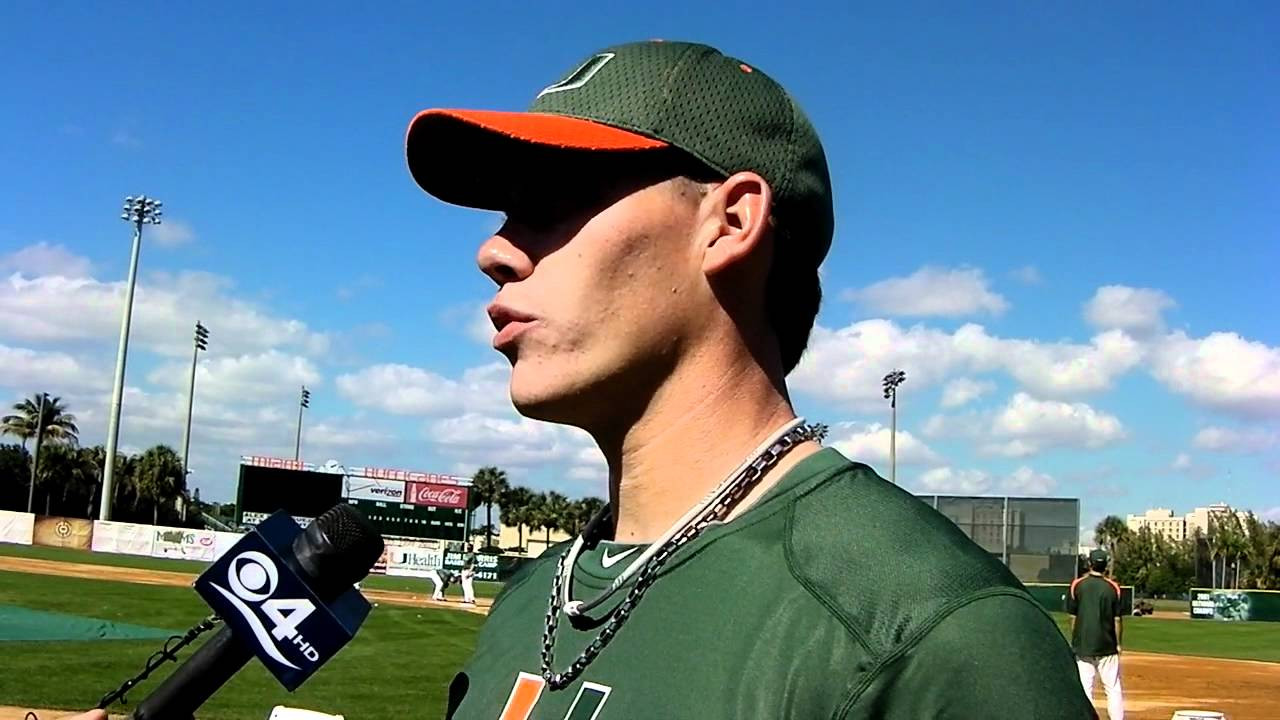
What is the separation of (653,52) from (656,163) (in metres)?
0.17

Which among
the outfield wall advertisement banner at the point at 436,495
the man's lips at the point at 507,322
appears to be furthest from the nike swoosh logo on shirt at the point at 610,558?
the outfield wall advertisement banner at the point at 436,495

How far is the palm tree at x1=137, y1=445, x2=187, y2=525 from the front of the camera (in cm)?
7662

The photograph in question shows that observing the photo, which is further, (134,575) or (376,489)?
(376,489)

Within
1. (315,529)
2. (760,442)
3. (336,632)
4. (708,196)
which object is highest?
(708,196)

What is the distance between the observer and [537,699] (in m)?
1.47

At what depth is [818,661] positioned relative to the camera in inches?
44.8

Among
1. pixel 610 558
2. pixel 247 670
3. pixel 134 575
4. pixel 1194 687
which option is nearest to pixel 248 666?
pixel 247 670

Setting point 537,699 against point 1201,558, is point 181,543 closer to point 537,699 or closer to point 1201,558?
point 537,699

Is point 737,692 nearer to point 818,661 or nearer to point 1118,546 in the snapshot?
point 818,661

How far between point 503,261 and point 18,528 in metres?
59.7

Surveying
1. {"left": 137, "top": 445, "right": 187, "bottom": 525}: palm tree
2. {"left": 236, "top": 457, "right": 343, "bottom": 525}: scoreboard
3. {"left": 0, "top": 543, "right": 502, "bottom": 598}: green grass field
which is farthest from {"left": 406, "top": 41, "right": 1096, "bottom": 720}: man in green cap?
{"left": 137, "top": 445, "right": 187, "bottom": 525}: palm tree

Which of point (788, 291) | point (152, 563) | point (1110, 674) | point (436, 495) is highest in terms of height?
point (788, 291)

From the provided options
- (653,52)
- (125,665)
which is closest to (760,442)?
(653,52)

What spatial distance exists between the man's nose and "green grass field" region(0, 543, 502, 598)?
36.5 m
